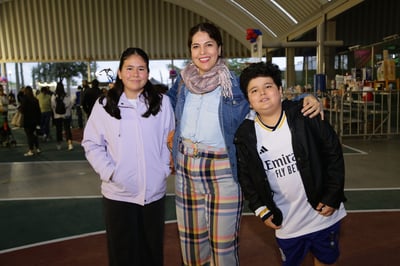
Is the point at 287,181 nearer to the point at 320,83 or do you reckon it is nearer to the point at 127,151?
the point at 127,151

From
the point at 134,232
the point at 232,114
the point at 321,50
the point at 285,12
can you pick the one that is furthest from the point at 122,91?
the point at 285,12

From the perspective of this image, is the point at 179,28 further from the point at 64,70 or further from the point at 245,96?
the point at 245,96

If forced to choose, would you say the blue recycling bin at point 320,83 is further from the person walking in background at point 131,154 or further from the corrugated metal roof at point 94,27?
the person walking in background at point 131,154

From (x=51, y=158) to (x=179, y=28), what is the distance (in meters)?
16.0

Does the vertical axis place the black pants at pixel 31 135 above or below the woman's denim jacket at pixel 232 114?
below

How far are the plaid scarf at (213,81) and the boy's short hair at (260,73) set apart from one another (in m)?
0.08

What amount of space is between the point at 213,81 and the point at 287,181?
682 mm

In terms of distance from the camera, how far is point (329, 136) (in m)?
2.10

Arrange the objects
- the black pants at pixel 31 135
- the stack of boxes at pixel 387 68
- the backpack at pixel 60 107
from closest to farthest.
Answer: the black pants at pixel 31 135 → the backpack at pixel 60 107 → the stack of boxes at pixel 387 68

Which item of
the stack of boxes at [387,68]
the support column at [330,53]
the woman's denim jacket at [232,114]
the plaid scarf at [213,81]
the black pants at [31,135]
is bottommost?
the black pants at [31,135]

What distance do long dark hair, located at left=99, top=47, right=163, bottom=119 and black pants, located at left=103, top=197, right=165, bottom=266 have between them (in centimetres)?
56

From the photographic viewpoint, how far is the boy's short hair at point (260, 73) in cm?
215

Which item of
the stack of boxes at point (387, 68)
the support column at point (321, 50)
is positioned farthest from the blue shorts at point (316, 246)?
the support column at point (321, 50)

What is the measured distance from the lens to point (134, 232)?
8.20 feet
